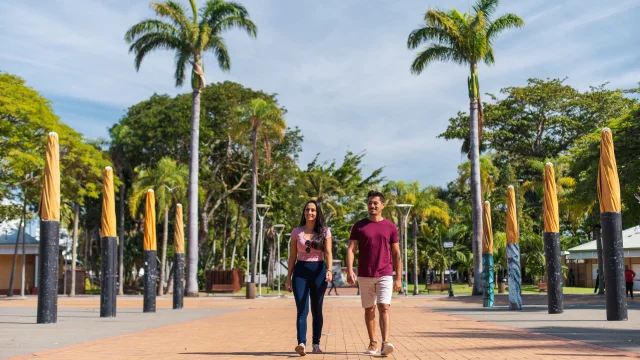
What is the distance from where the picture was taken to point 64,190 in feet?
119

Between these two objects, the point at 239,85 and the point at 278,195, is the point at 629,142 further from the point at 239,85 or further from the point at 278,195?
the point at 278,195

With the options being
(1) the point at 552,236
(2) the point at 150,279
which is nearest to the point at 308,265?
(1) the point at 552,236

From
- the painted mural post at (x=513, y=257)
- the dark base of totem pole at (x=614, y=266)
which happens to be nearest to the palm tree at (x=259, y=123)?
the painted mural post at (x=513, y=257)

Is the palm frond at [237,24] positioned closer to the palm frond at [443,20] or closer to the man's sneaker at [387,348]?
the palm frond at [443,20]

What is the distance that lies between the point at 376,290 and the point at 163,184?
1413 inches

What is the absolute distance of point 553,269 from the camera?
683 inches

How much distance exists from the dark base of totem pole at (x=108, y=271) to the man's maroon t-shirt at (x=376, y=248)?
10233mm

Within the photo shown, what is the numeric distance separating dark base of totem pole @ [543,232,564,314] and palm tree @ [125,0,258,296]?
19.6 metres

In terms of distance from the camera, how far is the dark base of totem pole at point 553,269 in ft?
56.2

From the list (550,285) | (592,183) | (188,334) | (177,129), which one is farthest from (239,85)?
(188,334)

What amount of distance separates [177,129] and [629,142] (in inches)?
1131

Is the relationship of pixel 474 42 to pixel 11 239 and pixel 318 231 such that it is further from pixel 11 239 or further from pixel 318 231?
pixel 11 239

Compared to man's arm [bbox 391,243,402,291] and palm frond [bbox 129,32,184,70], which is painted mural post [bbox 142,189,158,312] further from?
palm frond [bbox 129,32,184,70]

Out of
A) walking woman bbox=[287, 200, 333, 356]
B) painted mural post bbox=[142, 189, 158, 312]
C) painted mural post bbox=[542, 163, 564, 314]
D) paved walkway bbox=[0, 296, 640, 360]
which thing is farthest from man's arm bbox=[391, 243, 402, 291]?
painted mural post bbox=[142, 189, 158, 312]
